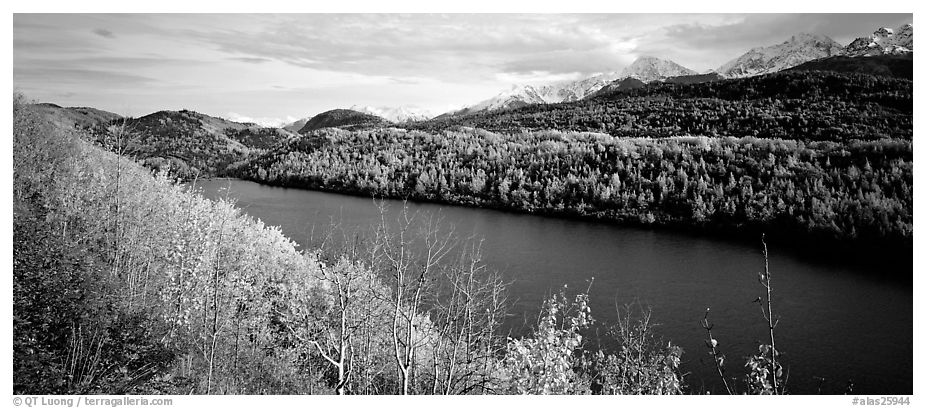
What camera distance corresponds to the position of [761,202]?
16.5m

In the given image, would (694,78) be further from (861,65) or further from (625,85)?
(861,65)

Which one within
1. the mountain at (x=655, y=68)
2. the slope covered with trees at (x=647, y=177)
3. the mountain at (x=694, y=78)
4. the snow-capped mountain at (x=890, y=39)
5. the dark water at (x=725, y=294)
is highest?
the mountain at (x=694, y=78)

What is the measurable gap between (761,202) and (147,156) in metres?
16.8

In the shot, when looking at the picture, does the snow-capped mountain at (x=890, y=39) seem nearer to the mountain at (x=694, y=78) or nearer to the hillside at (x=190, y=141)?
the hillside at (x=190, y=141)

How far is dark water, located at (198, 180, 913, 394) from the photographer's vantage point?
7543mm

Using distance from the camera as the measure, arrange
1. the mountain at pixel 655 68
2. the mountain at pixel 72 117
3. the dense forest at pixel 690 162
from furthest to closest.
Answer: the dense forest at pixel 690 162
the mountain at pixel 655 68
the mountain at pixel 72 117

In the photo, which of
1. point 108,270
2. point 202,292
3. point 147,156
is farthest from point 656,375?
point 147,156

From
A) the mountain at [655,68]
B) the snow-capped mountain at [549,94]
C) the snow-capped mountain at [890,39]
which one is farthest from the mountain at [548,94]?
the snow-capped mountain at [890,39]

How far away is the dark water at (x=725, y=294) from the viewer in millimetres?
7543

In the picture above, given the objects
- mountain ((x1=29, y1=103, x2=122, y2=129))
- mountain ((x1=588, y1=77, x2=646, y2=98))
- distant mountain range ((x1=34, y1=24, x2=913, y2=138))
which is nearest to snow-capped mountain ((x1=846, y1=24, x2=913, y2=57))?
distant mountain range ((x1=34, y1=24, x2=913, y2=138))

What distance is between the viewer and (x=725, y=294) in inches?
410

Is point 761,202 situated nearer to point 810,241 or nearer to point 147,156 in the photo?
point 810,241

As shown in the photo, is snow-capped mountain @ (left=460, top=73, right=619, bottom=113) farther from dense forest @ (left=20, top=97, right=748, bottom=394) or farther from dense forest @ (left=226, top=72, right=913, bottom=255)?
dense forest @ (left=20, top=97, right=748, bottom=394)

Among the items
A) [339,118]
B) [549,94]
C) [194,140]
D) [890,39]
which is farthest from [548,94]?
[890,39]
